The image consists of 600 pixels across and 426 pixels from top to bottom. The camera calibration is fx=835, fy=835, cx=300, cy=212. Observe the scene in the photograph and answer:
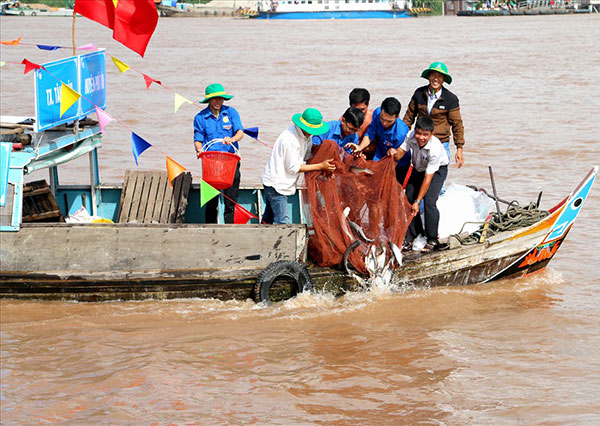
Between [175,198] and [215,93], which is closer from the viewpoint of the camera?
[215,93]

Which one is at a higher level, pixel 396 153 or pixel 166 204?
pixel 396 153

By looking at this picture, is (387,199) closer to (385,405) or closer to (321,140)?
(321,140)

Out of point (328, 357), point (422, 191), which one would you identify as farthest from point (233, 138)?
point (328, 357)

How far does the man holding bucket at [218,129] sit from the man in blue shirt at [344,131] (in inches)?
37.3

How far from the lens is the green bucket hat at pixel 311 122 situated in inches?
310

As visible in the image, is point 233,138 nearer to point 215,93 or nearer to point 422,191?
point 215,93

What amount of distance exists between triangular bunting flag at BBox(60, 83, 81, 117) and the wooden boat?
365 mm

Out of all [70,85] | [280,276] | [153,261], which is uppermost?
[70,85]

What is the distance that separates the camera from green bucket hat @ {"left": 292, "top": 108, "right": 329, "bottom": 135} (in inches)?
310

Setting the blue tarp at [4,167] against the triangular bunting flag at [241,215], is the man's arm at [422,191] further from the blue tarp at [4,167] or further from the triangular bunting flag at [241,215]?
the blue tarp at [4,167]

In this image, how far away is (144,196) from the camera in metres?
9.36

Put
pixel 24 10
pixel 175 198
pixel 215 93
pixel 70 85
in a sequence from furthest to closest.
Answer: pixel 24 10, pixel 175 198, pixel 215 93, pixel 70 85

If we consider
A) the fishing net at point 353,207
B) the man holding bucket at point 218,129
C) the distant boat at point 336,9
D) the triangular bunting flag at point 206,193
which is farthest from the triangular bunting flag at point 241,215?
the distant boat at point 336,9

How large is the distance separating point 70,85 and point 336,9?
8857 centimetres
